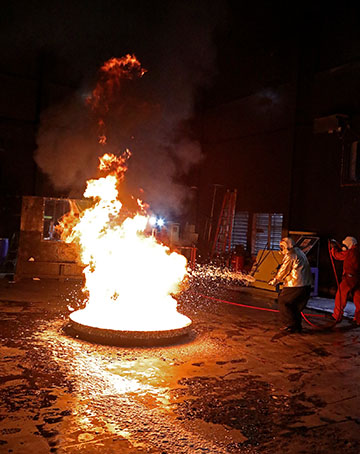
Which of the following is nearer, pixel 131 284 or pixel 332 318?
pixel 131 284

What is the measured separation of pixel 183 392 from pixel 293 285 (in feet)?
13.2

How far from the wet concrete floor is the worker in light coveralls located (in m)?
0.36

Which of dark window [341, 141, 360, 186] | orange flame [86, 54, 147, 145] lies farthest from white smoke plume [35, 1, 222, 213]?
dark window [341, 141, 360, 186]

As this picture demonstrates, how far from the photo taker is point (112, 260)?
28.9 feet

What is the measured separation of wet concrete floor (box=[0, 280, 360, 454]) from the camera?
4020 millimetres

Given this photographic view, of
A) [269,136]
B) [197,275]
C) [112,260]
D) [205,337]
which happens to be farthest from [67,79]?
[205,337]

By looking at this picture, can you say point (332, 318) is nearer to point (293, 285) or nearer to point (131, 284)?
point (293, 285)

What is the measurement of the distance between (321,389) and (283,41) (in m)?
14.5

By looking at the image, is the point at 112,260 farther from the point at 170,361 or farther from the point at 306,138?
the point at 306,138

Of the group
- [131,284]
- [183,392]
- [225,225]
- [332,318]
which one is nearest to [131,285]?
[131,284]

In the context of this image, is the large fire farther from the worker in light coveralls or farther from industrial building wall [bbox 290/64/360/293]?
industrial building wall [bbox 290/64/360/293]

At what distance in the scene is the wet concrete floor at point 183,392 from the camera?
402cm

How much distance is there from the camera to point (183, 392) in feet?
17.2

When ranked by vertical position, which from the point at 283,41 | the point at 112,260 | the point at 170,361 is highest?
the point at 283,41
